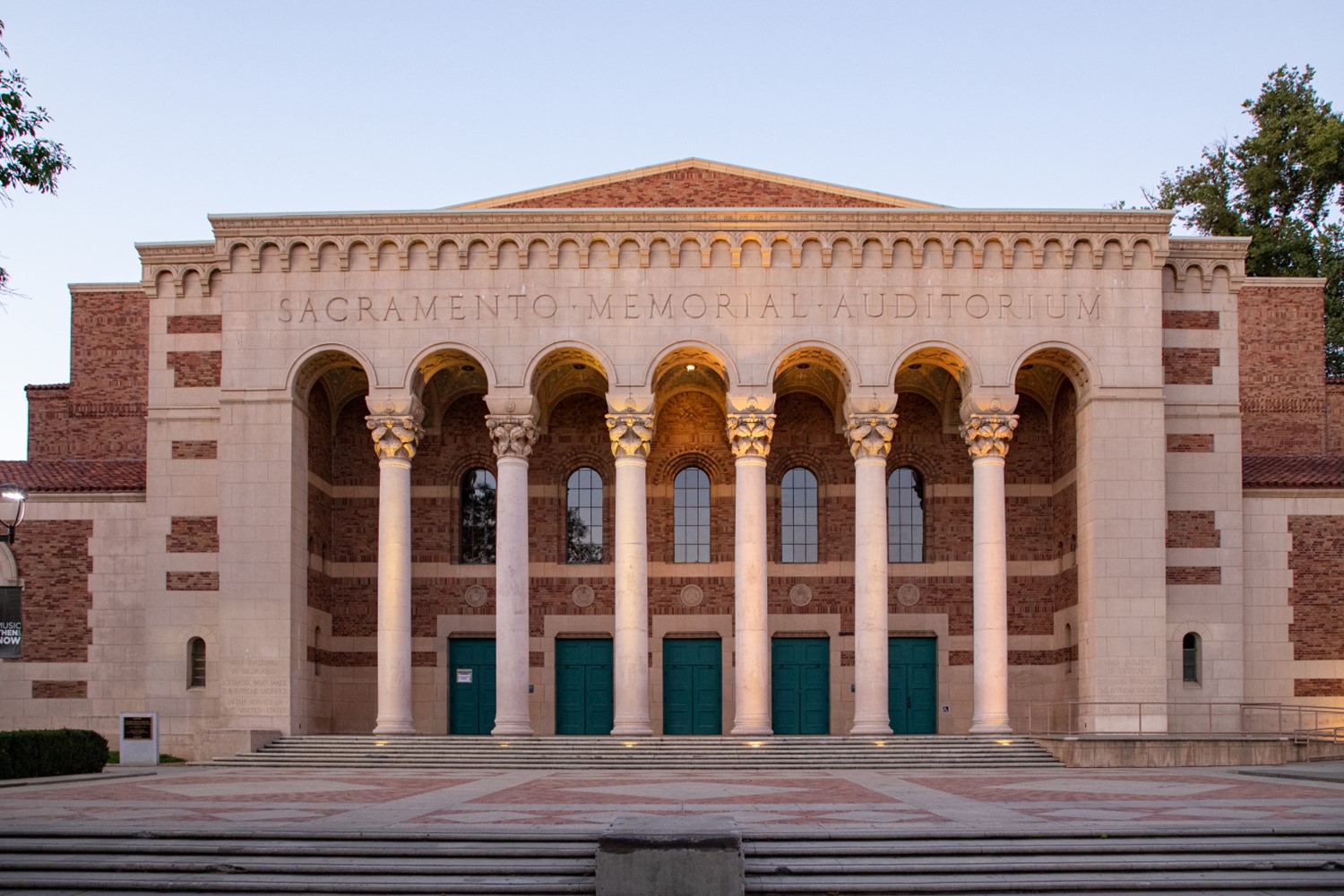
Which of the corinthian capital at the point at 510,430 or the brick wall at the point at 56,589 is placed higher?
the corinthian capital at the point at 510,430

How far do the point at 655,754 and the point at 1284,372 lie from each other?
A: 23.4m

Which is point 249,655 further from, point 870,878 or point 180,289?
point 870,878

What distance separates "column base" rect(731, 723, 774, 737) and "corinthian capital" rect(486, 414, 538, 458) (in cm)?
830

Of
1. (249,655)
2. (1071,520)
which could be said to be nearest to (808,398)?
(1071,520)

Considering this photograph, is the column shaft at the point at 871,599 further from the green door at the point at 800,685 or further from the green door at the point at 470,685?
the green door at the point at 470,685

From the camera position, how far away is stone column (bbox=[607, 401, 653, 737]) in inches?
1419

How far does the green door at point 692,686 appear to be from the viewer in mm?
40844

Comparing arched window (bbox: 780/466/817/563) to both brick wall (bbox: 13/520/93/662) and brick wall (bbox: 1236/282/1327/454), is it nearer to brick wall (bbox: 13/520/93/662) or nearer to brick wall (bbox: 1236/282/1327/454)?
brick wall (bbox: 1236/282/1327/454)

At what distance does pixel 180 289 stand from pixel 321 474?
5.90 m

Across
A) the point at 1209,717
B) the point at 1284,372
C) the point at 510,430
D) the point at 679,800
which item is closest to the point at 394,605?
the point at 510,430

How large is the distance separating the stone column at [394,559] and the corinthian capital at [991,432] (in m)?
13.5

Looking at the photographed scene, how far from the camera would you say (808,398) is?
4222cm

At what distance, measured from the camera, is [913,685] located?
1606 inches

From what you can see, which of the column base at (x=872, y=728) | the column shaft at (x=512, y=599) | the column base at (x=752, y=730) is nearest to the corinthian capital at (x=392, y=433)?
the column shaft at (x=512, y=599)
